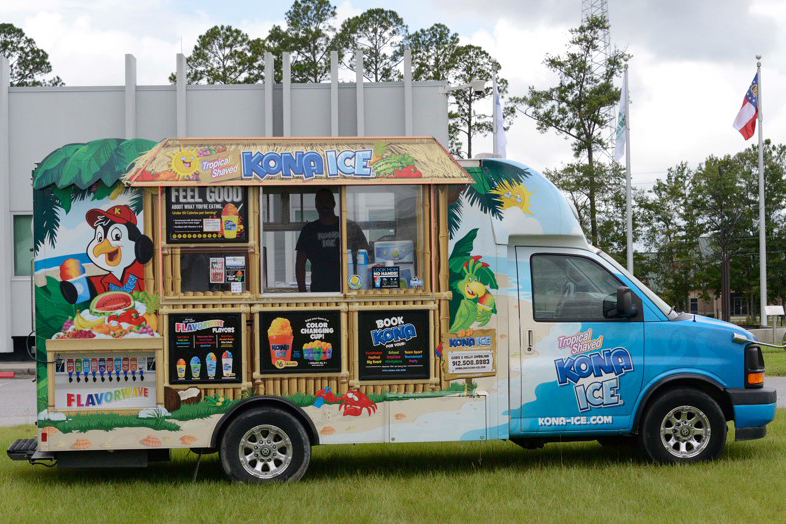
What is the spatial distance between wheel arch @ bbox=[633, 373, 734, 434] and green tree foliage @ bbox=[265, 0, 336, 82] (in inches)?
1340

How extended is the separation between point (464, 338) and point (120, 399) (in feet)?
9.75

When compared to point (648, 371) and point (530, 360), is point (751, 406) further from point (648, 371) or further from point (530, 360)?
point (530, 360)

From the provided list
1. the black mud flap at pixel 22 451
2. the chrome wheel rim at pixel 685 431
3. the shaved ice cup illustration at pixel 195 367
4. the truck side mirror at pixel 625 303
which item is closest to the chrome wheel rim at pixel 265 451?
the shaved ice cup illustration at pixel 195 367

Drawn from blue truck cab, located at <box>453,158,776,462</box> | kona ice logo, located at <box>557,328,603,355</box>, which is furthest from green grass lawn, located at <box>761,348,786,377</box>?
kona ice logo, located at <box>557,328,603,355</box>

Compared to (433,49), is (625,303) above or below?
below

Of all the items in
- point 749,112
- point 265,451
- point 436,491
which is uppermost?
point 749,112

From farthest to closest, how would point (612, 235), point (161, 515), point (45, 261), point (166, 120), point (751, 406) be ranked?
point (612, 235) → point (166, 120) → point (751, 406) → point (45, 261) → point (161, 515)

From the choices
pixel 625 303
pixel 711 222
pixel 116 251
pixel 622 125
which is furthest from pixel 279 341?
pixel 711 222

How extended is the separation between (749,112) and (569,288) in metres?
24.2

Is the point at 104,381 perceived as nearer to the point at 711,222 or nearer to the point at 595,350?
the point at 595,350

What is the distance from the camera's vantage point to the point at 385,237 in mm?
8180

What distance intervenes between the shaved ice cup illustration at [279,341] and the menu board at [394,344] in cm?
61

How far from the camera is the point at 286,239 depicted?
8086mm

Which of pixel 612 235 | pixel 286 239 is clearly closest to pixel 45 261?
pixel 286 239
